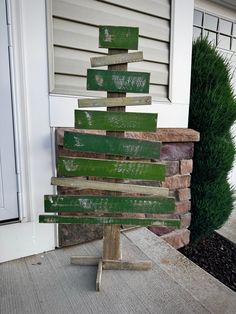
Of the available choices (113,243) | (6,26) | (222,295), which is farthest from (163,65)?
(222,295)

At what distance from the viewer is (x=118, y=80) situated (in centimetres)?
120

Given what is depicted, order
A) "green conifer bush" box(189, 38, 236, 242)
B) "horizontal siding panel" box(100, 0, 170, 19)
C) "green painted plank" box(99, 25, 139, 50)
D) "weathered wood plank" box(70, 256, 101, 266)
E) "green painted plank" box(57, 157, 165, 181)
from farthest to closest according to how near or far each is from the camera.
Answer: "green conifer bush" box(189, 38, 236, 242) < "horizontal siding panel" box(100, 0, 170, 19) < "weathered wood plank" box(70, 256, 101, 266) < "green painted plank" box(57, 157, 165, 181) < "green painted plank" box(99, 25, 139, 50)

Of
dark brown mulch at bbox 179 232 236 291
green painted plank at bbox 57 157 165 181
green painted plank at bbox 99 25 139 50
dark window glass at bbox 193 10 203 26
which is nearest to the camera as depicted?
green painted plank at bbox 99 25 139 50

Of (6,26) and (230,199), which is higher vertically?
(6,26)

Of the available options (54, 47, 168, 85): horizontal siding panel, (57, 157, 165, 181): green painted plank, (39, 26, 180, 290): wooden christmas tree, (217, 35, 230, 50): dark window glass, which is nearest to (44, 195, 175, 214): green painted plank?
(39, 26, 180, 290): wooden christmas tree

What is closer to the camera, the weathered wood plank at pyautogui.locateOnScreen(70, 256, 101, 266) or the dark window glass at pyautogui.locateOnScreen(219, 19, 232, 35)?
the weathered wood plank at pyautogui.locateOnScreen(70, 256, 101, 266)

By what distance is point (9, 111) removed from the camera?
4.77ft

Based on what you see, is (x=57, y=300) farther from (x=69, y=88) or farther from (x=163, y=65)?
(x=163, y=65)

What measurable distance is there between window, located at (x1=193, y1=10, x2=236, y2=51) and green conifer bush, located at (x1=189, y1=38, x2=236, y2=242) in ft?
2.18

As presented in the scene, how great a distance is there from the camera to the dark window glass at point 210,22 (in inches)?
115

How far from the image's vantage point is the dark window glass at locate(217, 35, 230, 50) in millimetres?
3108

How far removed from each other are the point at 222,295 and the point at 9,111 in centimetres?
156

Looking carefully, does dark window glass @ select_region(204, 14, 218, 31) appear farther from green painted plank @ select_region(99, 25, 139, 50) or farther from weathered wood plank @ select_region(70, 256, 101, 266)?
weathered wood plank @ select_region(70, 256, 101, 266)

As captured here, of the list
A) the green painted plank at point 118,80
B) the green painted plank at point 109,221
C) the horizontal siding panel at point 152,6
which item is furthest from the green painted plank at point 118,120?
the horizontal siding panel at point 152,6
